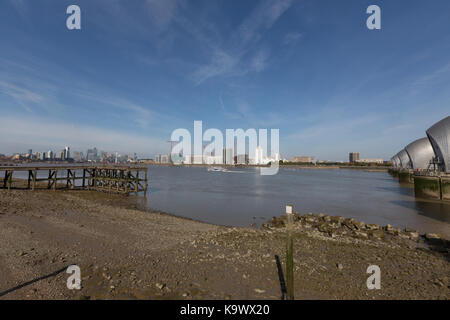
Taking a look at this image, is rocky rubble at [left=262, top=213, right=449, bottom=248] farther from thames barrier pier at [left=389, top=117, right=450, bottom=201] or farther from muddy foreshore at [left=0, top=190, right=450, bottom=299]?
thames barrier pier at [left=389, top=117, right=450, bottom=201]

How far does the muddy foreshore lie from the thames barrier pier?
2490 centimetres

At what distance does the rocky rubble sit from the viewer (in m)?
12.4

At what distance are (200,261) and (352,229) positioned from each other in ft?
38.8

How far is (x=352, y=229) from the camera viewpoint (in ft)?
46.3

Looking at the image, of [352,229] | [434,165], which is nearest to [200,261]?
[352,229]

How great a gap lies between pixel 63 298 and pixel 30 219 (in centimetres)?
1143

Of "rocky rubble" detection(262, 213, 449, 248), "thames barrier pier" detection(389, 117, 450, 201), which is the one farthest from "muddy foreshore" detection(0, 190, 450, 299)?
"thames barrier pier" detection(389, 117, 450, 201)

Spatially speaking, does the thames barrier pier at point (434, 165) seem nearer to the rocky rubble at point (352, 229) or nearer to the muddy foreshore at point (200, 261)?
the rocky rubble at point (352, 229)

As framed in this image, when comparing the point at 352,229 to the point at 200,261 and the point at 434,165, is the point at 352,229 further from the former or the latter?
the point at 434,165

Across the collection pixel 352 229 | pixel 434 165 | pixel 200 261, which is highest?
pixel 434 165

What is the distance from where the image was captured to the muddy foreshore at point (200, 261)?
5.89 metres

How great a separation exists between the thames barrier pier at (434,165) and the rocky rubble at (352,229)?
23.7 meters

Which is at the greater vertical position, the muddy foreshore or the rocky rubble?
the muddy foreshore
